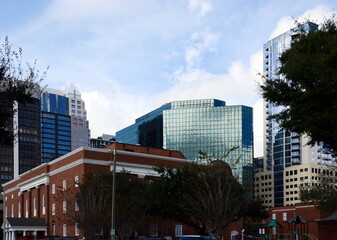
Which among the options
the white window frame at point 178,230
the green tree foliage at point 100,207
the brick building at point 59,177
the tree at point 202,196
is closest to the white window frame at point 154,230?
the white window frame at point 178,230

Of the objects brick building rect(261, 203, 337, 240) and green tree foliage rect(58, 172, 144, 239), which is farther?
green tree foliage rect(58, 172, 144, 239)

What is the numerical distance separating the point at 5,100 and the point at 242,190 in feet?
89.5

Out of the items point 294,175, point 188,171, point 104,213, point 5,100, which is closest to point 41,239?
point 104,213

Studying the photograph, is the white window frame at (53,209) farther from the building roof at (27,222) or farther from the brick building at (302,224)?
the brick building at (302,224)

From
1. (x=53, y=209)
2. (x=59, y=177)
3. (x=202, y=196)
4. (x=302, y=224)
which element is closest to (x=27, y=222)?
(x=53, y=209)

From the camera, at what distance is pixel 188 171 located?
51219 millimetres

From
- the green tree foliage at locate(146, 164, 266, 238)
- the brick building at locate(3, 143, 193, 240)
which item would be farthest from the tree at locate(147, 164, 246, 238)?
the brick building at locate(3, 143, 193, 240)

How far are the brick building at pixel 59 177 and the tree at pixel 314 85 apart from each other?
40.6 meters

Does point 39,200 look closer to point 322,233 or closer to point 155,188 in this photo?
point 155,188

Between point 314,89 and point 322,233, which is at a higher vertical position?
point 314,89

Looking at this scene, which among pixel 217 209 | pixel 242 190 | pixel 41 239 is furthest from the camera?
pixel 41 239

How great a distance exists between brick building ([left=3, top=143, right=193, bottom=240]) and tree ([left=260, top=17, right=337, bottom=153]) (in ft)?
133

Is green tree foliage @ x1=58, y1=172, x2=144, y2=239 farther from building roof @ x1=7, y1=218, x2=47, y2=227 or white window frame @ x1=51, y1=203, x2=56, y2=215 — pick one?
building roof @ x1=7, y1=218, x2=47, y2=227

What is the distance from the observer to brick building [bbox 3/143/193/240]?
69.1 meters
